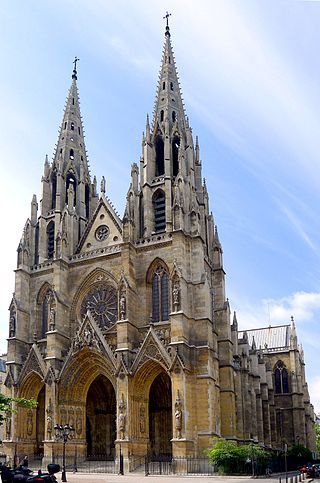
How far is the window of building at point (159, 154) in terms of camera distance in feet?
144

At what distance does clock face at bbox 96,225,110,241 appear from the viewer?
41.5 meters

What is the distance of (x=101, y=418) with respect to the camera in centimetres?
3909

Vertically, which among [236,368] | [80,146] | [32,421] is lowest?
[32,421]

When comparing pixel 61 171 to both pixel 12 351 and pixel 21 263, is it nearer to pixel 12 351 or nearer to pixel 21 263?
pixel 21 263

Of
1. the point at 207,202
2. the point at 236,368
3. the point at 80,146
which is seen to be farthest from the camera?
the point at 80,146

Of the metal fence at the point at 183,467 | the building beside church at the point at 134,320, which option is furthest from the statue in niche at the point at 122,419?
the metal fence at the point at 183,467

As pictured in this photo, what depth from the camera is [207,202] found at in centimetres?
4581

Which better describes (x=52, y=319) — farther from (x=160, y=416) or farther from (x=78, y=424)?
(x=160, y=416)

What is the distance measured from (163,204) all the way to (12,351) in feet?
51.3

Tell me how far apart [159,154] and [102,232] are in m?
8.39

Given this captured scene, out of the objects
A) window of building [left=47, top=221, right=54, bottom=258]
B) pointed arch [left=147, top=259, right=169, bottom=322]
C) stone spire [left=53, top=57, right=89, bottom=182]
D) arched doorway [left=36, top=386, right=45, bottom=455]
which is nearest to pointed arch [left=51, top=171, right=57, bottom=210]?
stone spire [left=53, top=57, right=89, bottom=182]

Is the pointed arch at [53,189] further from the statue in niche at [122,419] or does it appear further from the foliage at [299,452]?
the foliage at [299,452]

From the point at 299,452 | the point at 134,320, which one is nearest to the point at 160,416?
the point at 134,320

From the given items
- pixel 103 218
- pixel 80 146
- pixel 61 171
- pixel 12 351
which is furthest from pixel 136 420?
pixel 80 146
